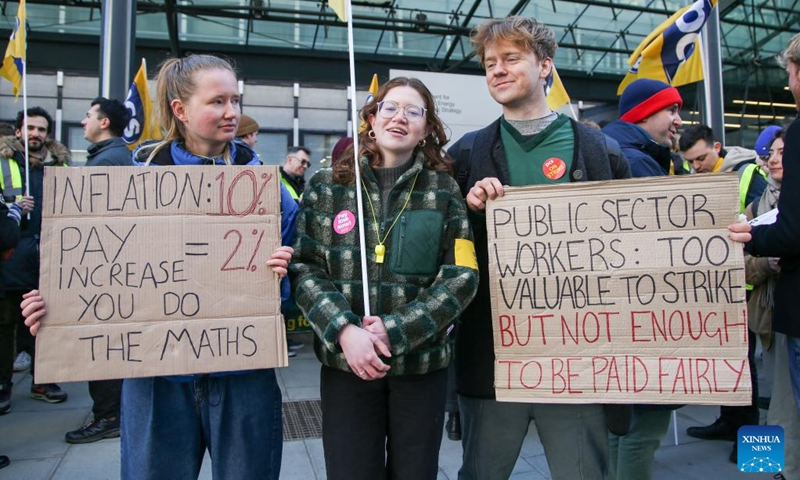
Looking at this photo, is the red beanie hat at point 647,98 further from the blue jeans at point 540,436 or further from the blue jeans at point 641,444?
the blue jeans at point 540,436

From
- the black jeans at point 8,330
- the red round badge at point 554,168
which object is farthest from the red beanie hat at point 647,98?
the black jeans at point 8,330

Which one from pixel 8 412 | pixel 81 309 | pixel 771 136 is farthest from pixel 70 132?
pixel 771 136

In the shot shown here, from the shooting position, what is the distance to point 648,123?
2.84 meters

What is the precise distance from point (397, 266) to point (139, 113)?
12.8ft

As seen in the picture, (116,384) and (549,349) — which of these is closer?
(549,349)

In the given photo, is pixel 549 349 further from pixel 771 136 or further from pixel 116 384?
pixel 116 384

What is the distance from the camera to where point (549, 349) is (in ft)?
6.26

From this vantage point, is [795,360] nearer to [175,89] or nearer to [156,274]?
[156,274]

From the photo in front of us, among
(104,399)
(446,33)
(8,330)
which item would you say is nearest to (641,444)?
(104,399)

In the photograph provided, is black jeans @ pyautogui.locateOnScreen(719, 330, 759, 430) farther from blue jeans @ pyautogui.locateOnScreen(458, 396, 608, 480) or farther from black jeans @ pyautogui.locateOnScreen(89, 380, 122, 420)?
black jeans @ pyautogui.locateOnScreen(89, 380, 122, 420)

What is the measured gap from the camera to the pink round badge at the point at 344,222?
1.96 m

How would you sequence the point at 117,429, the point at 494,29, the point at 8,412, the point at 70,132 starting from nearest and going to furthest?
1. the point at 494,29
2. the point at 117,429
3. the point at 8,412
4. the point at 70,132

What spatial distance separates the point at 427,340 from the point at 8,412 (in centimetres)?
409

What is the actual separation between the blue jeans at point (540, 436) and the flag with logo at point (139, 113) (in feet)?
12.8
